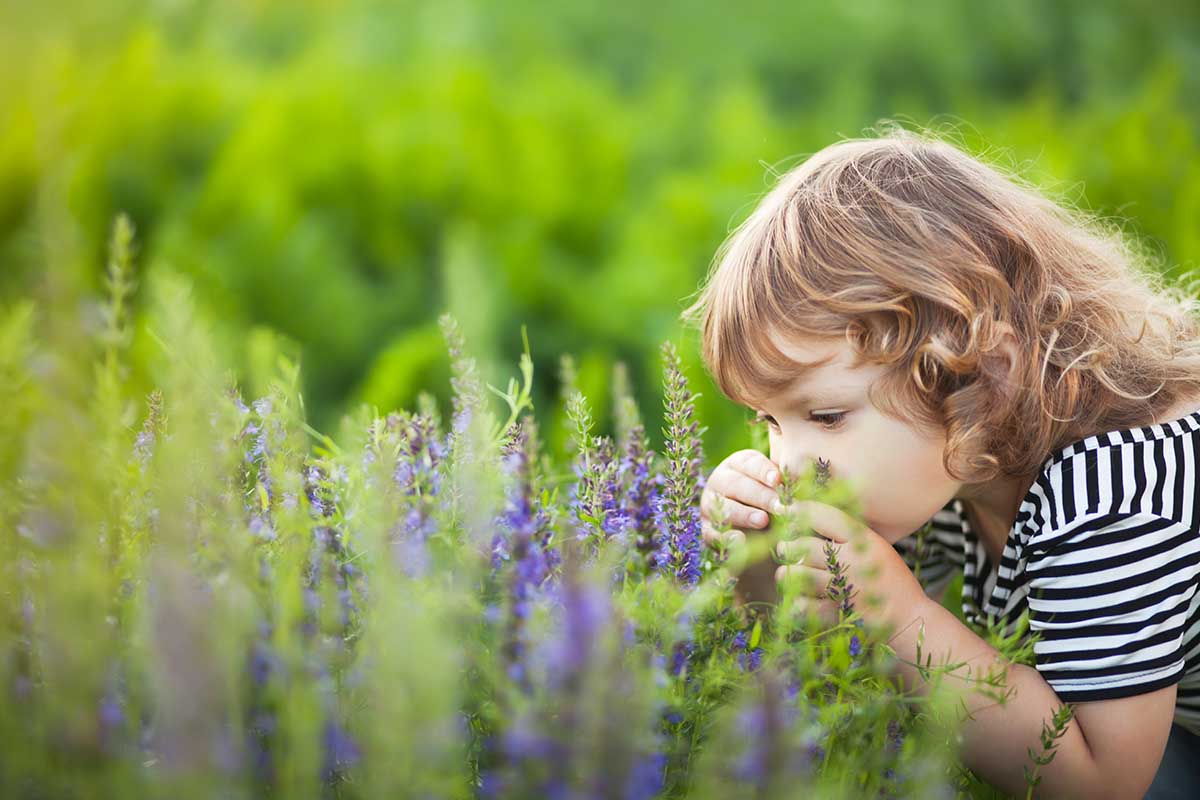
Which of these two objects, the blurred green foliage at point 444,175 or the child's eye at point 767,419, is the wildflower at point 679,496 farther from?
the blurred green foliage at point 444,175

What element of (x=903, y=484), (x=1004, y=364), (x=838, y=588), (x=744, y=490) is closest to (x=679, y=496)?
(x=838, y=588)

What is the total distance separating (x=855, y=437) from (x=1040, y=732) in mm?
541

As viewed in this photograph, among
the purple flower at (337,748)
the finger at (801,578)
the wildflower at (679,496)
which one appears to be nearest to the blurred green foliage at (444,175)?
the finger at (801,578)

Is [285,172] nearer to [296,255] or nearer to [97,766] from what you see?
[296,255]

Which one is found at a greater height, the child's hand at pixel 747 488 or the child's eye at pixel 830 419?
the child's eye at pixel 830 419

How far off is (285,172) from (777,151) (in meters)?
2.14

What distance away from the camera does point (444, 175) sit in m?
4.74

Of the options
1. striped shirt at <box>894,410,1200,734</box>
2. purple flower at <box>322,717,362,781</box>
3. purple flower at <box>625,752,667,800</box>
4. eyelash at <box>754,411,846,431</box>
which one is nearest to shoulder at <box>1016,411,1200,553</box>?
striped shirt at <box>894,410,1200,734</box>

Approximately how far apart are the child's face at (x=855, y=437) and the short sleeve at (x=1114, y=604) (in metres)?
0.25

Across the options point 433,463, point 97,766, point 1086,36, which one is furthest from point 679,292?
point 1086,36

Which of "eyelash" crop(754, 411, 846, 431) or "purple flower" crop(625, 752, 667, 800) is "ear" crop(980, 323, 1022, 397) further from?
"purple flower" crop(625, 752, 667, 800)

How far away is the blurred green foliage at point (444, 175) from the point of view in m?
4.14

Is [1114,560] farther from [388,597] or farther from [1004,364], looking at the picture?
[388,597]

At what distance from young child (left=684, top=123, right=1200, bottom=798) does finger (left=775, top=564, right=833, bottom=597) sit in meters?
0.03
